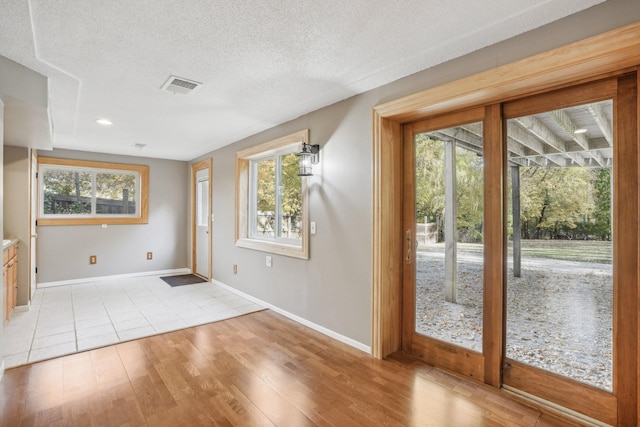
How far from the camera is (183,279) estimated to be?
5.71m

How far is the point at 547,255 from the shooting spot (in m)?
2.06

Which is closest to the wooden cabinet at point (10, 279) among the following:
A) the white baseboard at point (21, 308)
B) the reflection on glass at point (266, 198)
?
the white baseboard at point (21, 308)

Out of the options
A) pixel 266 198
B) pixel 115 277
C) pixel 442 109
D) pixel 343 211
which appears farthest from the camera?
pixel 115 277

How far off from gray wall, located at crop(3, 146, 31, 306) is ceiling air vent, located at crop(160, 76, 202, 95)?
2649 millimetres

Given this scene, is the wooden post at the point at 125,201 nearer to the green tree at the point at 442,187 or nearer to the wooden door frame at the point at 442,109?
the wooden door frame at the point at 442,109

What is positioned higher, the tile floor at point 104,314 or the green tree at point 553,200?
the green tree at point 553,200

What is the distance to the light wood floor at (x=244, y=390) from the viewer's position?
1.88m

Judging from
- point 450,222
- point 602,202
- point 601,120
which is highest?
point 601,120

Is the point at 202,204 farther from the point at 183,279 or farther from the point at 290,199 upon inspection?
the point at 290,199

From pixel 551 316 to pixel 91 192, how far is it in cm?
666

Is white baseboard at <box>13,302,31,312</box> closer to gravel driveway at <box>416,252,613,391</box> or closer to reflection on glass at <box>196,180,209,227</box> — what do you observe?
reflection on glass at <box>196,180,209,227</box>

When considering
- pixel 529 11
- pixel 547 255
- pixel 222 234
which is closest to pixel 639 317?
pixel 547 255

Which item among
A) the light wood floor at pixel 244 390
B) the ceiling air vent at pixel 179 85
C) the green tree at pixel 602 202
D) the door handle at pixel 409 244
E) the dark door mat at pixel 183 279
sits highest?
the ceiling air vent at pixel 179 85

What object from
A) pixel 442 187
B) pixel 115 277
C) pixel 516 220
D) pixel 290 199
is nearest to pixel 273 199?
pixel 290 199
